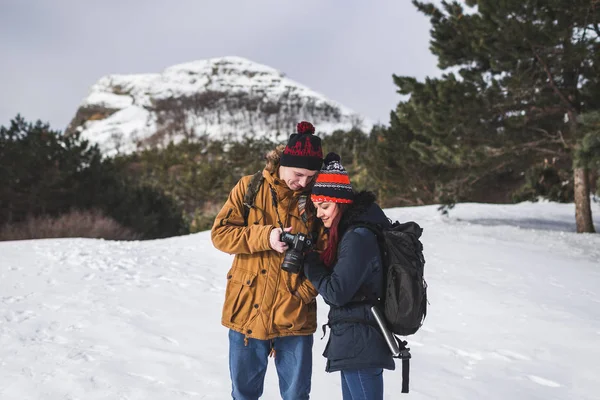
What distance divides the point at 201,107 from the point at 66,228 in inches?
4069

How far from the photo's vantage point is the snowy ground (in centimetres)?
332

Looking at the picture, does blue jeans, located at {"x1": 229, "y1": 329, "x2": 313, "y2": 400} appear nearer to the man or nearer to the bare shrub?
the man

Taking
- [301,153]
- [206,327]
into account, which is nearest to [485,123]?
[206,327]

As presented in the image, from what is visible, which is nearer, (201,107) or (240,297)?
(240,297)

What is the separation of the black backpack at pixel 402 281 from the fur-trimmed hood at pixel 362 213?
0.04m

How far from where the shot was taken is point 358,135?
44.6 metres

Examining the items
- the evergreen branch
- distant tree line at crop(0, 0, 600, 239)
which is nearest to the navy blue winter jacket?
distant tree line at crop(0, 0, 600, 239)

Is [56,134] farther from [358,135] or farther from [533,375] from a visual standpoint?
[358,135]

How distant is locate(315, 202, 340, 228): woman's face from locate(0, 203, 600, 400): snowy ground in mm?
1748

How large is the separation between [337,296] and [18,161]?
21.3 m

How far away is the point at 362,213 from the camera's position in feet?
6.61

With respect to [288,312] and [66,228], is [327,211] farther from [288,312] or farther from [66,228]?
[66,228]

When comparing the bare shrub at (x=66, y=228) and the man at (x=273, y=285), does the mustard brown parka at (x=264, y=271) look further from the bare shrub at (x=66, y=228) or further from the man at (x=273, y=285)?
the bare shrub at (x=66, y=228)

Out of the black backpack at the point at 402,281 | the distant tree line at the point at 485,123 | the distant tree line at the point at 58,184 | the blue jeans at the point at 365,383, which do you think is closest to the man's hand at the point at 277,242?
the black backpack at the point at 402,281
